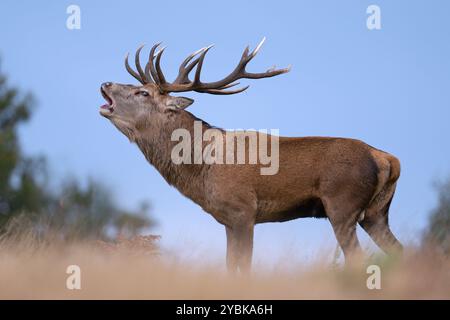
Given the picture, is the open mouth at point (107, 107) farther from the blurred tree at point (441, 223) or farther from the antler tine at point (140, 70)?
the blurred tree at point (441, 223)

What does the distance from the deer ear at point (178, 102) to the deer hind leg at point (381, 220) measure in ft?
9.02

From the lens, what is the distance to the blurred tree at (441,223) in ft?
Answer: 30.1

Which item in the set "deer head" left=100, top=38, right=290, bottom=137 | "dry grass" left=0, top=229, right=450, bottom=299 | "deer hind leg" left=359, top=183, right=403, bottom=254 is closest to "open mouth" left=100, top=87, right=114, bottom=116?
Answer: "deer head" left=100, top=38, right=290, bottom=137

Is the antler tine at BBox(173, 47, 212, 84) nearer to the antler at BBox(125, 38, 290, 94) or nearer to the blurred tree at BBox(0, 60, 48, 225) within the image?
the antler at BBox(125, 38, 290, 94)

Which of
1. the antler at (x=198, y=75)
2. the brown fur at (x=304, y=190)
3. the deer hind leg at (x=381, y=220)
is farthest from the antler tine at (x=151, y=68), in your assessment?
the deer hind leg at (x=381, y=220)

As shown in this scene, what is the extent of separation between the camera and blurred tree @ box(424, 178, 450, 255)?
361 inches

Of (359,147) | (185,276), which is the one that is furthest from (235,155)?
(185,276)

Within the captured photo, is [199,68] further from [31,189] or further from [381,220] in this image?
[31,189]

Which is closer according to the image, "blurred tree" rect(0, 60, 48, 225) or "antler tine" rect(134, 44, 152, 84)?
"antler tine" rect(134, 44, 152, 84)

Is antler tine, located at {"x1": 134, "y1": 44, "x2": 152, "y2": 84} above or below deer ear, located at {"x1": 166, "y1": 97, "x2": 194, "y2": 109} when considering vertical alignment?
above

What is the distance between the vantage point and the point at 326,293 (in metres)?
7.56

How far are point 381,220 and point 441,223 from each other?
535 cm

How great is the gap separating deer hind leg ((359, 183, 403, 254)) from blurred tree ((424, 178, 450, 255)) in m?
0.50

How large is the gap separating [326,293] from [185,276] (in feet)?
4.89
